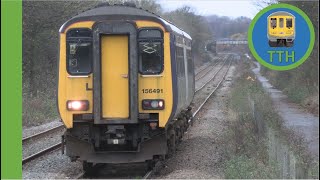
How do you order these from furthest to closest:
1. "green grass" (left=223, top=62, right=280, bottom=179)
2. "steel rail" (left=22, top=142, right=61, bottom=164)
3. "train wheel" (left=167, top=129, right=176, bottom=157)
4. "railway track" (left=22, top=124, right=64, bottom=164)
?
"railway track" (left=22, top=124, right=64, bottom=164)
"steel rail" (left=22, top=142, right=61, bottom=164)
"train wheel" (left=167, top=129, right=176, bottom=157)
"green grass" (left=223, top=62, right=280, bottom=179)

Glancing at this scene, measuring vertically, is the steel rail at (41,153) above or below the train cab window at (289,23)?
below

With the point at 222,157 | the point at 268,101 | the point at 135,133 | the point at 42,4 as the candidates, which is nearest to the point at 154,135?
the point at 135,133

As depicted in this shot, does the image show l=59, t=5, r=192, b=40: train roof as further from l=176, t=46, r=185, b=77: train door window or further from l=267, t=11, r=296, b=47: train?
l=267, t=11, r=296, b=47: train

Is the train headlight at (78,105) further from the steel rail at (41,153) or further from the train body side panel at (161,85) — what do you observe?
the steel rail at (41,153)

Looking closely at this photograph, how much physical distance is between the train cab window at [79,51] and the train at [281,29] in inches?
204

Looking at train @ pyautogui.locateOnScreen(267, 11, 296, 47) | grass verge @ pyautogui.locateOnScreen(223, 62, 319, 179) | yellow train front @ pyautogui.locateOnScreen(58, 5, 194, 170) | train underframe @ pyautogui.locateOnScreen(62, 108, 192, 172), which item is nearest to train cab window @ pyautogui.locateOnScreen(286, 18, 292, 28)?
train @ pyautogui.locateOnScreen(267, 11, 296, 47)

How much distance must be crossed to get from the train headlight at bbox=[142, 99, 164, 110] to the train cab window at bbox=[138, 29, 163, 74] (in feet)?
1.68

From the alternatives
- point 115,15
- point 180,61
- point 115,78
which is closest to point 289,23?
point 115,78

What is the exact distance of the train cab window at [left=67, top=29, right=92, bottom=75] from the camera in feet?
34.5

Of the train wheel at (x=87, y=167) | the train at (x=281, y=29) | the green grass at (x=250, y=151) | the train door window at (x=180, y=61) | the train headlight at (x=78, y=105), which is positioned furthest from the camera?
the train door window at (x=180, y=61)

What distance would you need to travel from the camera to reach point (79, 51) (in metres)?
10.6

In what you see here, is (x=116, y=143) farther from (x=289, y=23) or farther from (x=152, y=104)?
(x=289, y=23)

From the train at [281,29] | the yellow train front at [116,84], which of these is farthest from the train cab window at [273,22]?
the yellow train front at [116,84]

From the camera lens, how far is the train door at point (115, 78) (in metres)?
10.3
